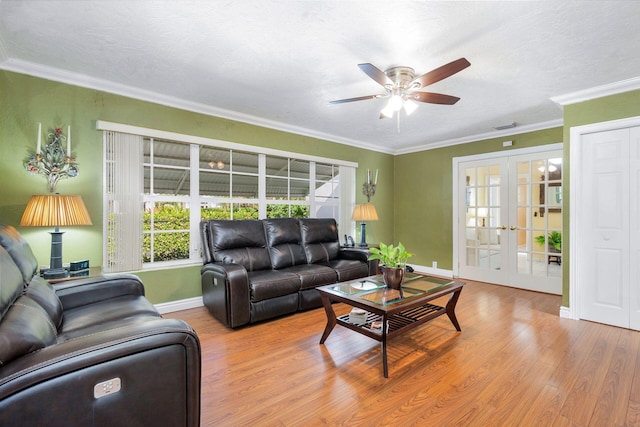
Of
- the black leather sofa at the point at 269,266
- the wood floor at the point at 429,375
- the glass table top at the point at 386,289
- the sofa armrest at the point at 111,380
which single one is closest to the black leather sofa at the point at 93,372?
the sofa armrest at the point at 111,380

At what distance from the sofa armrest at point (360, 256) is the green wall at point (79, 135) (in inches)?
77.3

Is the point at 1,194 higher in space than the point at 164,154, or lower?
lower

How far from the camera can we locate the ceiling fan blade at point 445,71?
6.37ft

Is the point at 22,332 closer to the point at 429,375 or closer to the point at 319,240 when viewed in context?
the point at 429,375

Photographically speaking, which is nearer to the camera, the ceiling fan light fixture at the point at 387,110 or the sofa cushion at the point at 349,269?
the ceiling fan light fixture at the point at 387,110

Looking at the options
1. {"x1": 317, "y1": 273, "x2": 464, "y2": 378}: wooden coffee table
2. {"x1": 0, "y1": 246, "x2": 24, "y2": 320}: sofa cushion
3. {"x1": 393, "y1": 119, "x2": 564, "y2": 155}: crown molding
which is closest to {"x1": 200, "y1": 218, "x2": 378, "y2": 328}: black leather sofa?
{"x1": 317, "y1": 273, "x2": 464, "y2": 378}: wooden coffee table

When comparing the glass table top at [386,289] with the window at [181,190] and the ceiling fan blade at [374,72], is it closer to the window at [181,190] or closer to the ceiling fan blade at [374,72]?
the ceiling fan blade at [374,72]

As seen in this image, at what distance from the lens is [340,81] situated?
114 inches

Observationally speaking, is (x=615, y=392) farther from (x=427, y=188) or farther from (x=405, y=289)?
(x=427, y=188)

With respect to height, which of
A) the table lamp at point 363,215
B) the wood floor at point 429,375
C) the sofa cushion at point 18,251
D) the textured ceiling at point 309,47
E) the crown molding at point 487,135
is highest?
the textured ceiling at point 309,47

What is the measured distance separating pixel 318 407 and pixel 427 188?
464 centimetres

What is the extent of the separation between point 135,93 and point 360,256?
3.25 metres

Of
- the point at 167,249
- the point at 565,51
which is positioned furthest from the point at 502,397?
the point at 167,249

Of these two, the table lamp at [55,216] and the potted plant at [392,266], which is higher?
the table lamp at [55,216]
